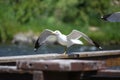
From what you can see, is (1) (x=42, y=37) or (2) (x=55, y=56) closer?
(2) (x=55, y=56)

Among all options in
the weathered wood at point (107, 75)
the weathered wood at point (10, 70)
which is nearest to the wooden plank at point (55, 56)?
the weathered wood at point (107, 75)

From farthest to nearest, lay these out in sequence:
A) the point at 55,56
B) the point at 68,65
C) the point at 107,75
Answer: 1. the point at 55,56
2. the point at 107,75
3. the point at 68,65

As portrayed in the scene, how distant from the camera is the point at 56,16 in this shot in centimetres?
3222

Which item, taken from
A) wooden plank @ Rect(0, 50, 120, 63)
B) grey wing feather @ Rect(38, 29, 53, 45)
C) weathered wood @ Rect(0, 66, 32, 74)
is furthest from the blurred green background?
weathered wood @ Rect(0, 66, 32, 74)

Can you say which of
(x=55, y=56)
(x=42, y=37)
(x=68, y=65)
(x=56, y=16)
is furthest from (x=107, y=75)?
(x=56, y=16)

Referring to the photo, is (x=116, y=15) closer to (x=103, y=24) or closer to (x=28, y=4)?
(x=103, y=24)

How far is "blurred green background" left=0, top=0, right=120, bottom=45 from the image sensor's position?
30500 millimetres

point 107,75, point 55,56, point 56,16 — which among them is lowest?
point 107,75

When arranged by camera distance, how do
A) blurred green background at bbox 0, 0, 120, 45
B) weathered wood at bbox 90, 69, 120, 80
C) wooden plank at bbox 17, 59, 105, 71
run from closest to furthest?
wooden plank at bbox 17, 59, 105, 71
weathered wood at bbox 90, 69, 120, 80
blurred green background at bbox 0, 0, 120, 45

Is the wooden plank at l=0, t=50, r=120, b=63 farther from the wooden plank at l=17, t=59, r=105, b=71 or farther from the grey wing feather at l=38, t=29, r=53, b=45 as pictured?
the wooden plank at l=17, t=59, r=105, b=71

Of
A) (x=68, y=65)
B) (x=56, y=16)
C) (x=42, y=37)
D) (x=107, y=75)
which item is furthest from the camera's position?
(x=56, y=16)

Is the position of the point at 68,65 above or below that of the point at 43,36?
below

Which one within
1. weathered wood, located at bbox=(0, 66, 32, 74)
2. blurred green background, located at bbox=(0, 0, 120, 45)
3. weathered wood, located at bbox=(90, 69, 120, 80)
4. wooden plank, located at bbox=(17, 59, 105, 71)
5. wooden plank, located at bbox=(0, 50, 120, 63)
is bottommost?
weathered wood, located at bbox=(90, 69, 120, 80)

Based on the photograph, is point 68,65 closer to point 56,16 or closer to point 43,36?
point 43,36
